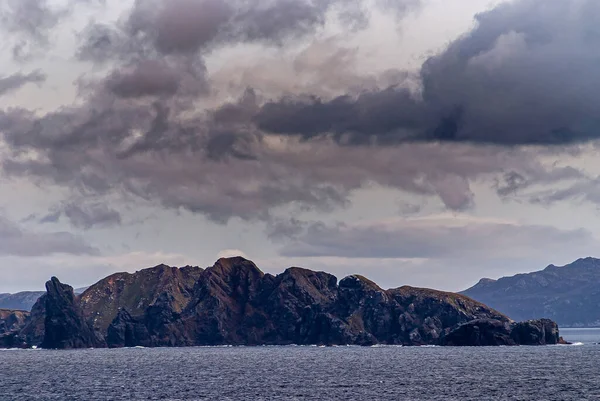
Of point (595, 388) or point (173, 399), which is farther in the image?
point (595, 388)

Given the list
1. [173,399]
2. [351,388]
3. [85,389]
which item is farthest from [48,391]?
[351,388]

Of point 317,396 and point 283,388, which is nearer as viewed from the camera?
point 317,396

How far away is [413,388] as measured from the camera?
627 feet

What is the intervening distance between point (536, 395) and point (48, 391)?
Answer: 10639 cm

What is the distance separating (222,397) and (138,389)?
30372mm

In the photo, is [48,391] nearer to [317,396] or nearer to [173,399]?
[173,399]

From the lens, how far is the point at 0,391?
19525 cm

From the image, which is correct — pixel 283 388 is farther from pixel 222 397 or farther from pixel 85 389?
pixel 85 389

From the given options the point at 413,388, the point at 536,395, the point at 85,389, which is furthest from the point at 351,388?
the point at 85,389

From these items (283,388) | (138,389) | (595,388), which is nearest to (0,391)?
(138,389)

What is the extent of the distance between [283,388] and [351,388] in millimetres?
15526

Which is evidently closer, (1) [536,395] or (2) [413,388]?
(1) [536,395]

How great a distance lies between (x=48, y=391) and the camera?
191m

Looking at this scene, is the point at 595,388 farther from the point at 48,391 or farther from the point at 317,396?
the point at 48,391
